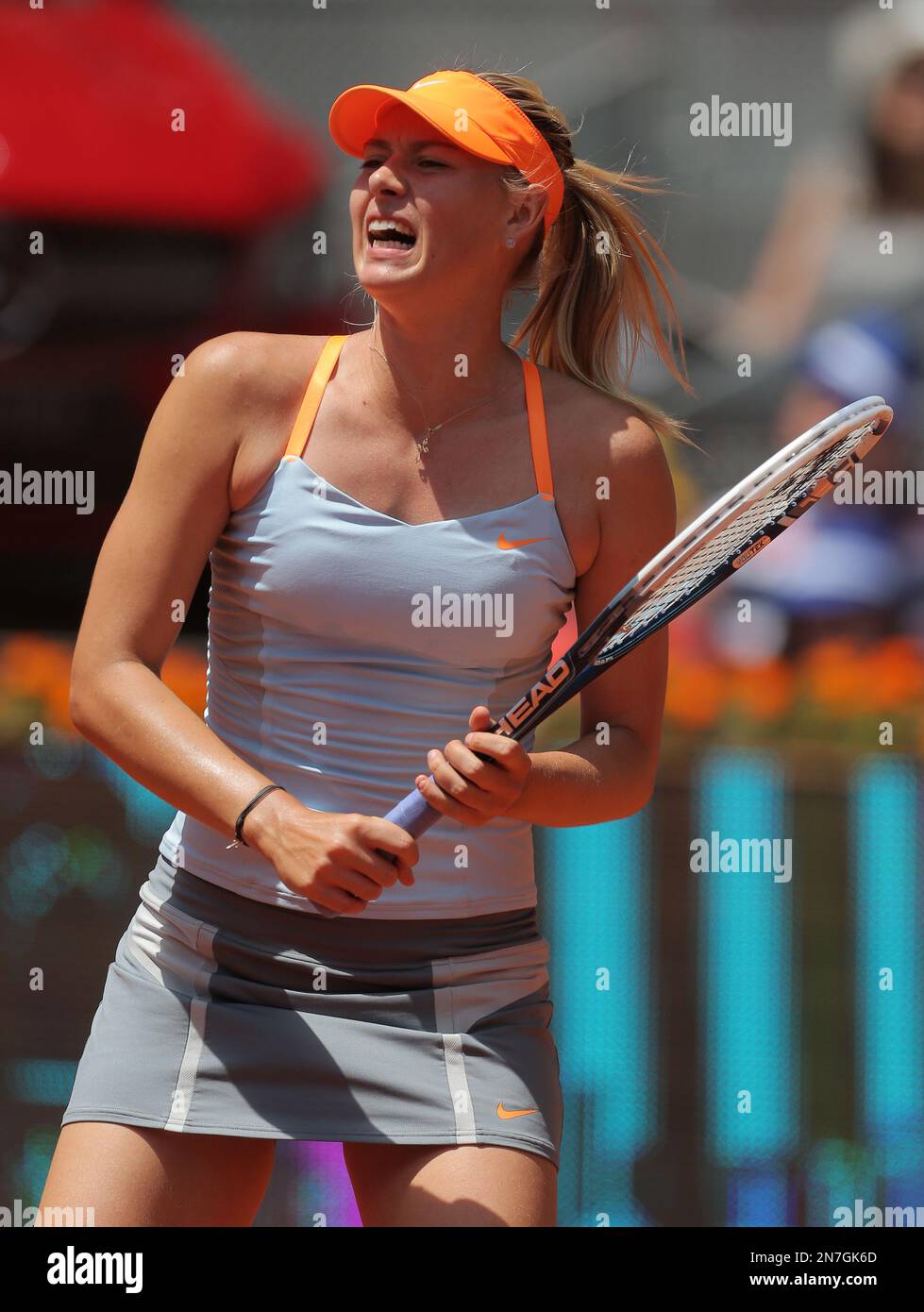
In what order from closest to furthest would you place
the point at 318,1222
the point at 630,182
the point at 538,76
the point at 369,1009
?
the point at 369,1009
the point at 630,182
the point at 318,1222
the point at 538,76

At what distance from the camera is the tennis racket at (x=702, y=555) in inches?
71.3

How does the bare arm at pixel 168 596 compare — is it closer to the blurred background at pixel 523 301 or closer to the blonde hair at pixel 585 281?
the blonde hair at pixel 585 281

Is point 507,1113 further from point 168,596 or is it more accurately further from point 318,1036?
point 168,596

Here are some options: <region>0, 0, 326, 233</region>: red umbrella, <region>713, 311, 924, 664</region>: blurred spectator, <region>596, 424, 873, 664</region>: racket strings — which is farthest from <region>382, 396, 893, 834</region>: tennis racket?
<region>0, 0, 326, 233</region>: red umbrella

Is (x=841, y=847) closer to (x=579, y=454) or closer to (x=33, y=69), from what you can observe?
(x=579, y=454)

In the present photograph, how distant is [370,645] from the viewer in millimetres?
1854

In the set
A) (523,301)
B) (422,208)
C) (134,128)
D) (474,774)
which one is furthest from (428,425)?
(134,128)

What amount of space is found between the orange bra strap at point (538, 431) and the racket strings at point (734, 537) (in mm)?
165

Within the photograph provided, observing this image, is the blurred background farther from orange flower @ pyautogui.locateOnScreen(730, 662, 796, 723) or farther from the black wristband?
the black wristband

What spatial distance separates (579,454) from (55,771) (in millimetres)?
Answer: 1726

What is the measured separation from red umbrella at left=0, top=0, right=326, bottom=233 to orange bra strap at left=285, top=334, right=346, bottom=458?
340cm

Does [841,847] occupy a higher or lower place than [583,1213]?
higher

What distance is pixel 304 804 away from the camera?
1850mm

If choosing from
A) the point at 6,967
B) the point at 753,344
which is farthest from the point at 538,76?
the point at 6,967
